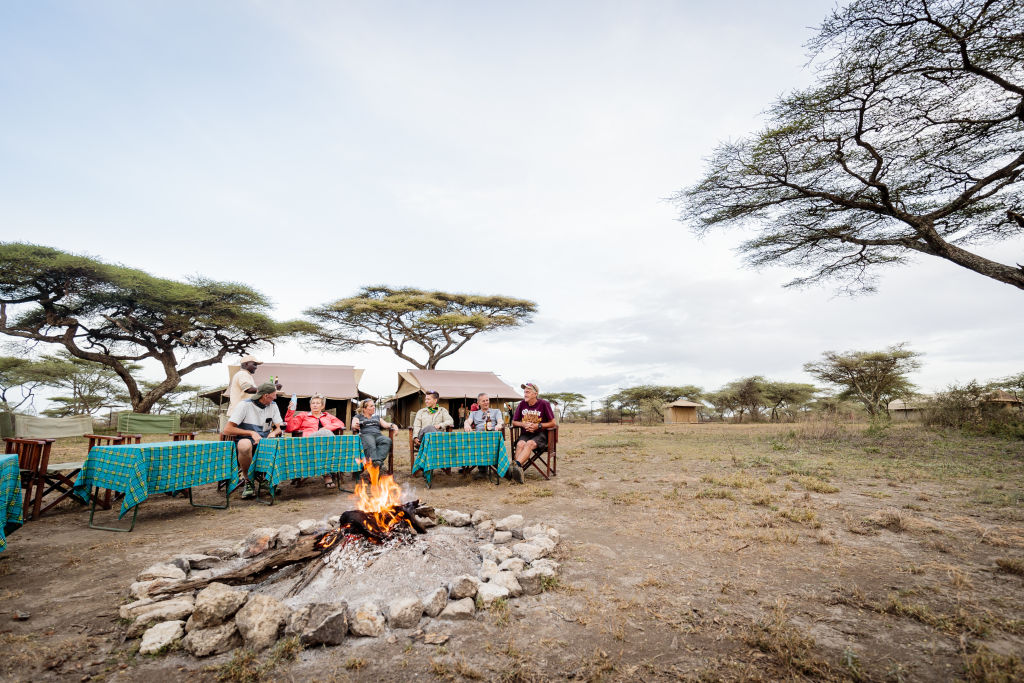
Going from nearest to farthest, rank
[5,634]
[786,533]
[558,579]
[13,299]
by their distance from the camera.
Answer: [5,634], [558,579], [786,533], [13,299]

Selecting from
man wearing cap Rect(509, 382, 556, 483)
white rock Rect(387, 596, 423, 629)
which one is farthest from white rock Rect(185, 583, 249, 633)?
man wearing cap Rect(509, 382, 556, 483)

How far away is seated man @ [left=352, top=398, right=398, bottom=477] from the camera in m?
5.84

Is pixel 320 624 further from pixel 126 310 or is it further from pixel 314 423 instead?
pixel 126 310

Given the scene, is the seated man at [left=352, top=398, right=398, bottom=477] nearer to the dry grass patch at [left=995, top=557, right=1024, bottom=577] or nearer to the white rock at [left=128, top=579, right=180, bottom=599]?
the white rock at [left=128, top=579, right=180, bottom=599]

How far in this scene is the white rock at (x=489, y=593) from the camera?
2365 mm

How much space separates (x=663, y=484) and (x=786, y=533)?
88.6 inches

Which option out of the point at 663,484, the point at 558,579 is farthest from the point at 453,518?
the point at 663,484

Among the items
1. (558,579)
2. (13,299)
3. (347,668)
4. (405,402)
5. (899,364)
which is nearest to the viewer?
(347,668)

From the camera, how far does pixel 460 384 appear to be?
16.0 meters

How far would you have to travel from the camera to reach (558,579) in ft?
8.88

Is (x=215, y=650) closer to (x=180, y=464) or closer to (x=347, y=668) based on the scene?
(x=347, y=668)

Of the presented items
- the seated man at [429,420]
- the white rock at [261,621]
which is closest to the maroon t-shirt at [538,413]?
the seated man at [429,420]

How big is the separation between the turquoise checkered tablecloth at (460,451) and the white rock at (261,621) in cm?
349

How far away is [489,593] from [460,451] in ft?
11.3
